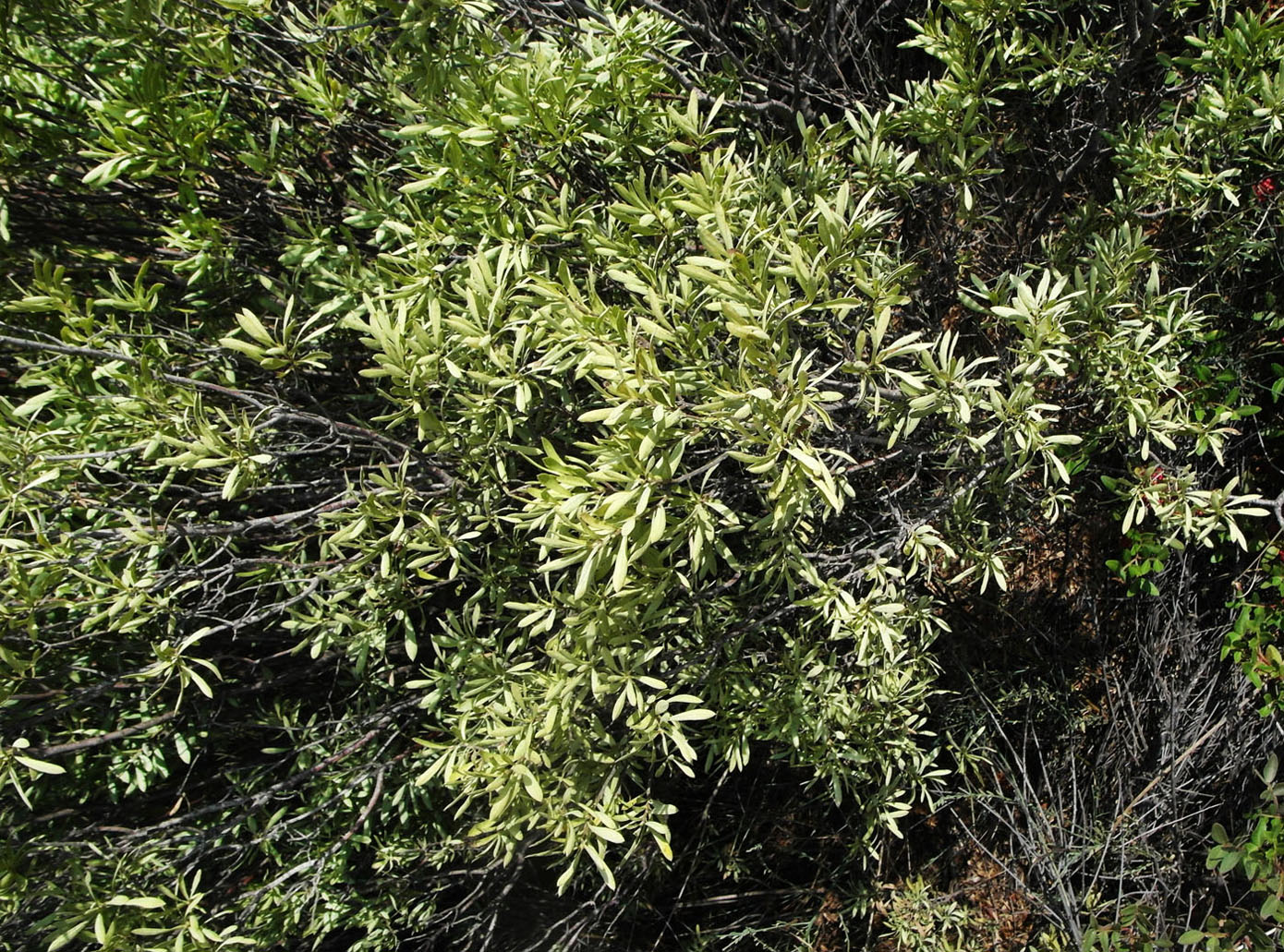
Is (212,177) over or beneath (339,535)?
over

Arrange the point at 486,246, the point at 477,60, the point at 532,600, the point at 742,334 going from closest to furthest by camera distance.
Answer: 1. the point at 742,334
2. the point at 477,60
3. the point at 486,246
4. the point at 532,600

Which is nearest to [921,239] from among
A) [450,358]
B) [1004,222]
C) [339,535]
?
[1004,222]

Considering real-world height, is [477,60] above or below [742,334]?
above

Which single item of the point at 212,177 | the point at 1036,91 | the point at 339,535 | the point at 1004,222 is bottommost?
the point at 339,535

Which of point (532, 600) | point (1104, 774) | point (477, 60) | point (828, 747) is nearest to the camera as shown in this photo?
point (477, 60)

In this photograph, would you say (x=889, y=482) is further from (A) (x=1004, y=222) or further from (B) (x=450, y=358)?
(B) (x=450, y=358)

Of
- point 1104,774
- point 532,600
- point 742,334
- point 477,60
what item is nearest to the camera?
point 742,334

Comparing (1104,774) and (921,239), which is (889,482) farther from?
(1104,774)

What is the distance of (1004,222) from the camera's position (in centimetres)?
296

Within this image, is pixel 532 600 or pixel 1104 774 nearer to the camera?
pixel 532 600

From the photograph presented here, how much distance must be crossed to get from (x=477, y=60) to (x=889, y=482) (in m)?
1.75

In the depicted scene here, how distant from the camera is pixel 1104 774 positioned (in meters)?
2.92

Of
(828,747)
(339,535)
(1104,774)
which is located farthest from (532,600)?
(1104,774)

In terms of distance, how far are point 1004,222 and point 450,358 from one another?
80.9 inches
